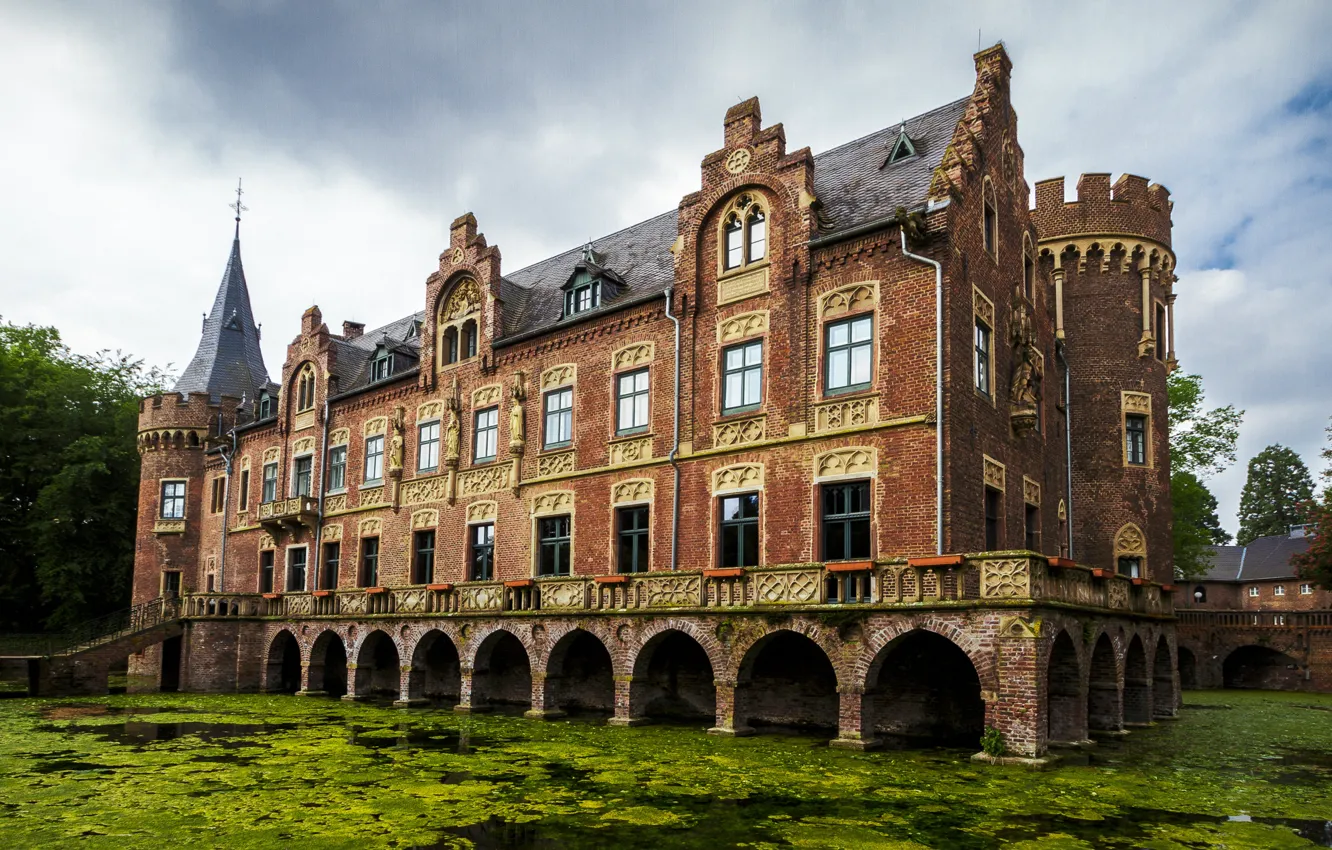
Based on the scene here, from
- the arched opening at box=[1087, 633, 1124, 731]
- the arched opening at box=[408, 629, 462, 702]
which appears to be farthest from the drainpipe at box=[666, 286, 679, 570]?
the arched opening at box=[1087, 633, 1124, 731]

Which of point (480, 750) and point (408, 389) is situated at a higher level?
point (408, 389)

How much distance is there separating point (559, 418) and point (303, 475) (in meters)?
14.4

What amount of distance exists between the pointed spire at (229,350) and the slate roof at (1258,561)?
51544mm

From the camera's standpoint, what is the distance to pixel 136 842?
34.4 feet

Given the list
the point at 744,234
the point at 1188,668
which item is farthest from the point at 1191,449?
the point at 744,234

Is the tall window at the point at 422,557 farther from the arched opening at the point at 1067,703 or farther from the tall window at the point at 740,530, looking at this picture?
the arched opening at the point at 1067,703

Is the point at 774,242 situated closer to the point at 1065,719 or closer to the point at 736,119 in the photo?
the point at 736,119

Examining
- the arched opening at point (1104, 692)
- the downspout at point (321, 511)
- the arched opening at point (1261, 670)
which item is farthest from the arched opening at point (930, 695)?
the arched opening at point (1261, 670)

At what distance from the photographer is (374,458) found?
1332 inches

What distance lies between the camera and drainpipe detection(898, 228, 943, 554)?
19.2 m

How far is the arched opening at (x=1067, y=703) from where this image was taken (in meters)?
18.1

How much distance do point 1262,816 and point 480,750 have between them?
11783mm

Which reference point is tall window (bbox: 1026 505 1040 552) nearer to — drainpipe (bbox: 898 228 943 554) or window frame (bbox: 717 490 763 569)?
drainpipe (bbox: 898 228 943 554)

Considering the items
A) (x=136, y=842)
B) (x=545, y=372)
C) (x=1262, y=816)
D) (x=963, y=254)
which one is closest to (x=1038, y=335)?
(x=963, y=254)
